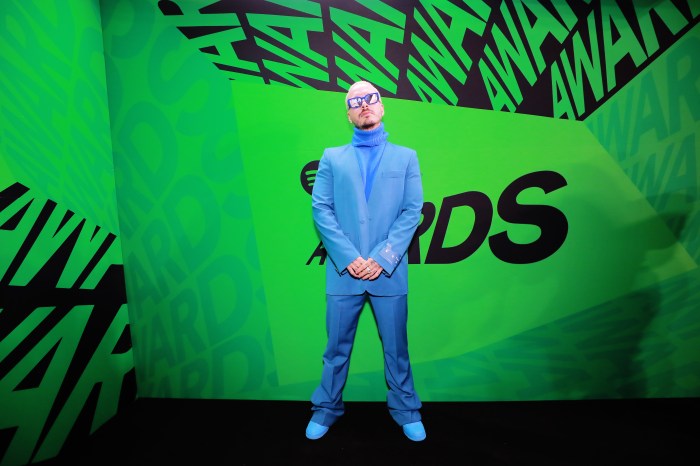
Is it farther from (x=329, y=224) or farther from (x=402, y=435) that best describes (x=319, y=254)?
(x=402, y=435)

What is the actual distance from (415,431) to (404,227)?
1.06 m

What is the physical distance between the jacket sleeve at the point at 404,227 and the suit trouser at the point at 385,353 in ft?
0.72

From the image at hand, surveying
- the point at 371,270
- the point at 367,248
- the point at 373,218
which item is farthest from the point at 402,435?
the point at 373,218

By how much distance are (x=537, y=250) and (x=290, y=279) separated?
60.6 inches

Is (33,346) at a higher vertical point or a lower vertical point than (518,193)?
lower

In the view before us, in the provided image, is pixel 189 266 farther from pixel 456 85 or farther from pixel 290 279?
pixel 456 85

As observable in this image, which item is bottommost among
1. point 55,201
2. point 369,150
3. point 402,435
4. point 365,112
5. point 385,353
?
point 402,435

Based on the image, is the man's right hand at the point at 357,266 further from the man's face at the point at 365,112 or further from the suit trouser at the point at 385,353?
the man's face at the point at 365,112

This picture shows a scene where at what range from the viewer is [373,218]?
1.83m

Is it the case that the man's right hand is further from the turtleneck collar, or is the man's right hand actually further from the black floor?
the black floor

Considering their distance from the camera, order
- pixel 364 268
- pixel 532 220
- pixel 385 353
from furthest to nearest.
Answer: pixel 532 220, pixel 385 353, pixel 364 268

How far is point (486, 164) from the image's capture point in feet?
7.00

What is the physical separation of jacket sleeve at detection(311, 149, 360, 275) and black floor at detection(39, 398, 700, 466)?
2.98 feet

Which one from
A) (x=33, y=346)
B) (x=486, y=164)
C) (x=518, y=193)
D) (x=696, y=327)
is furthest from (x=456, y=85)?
(x=33, y=346)
